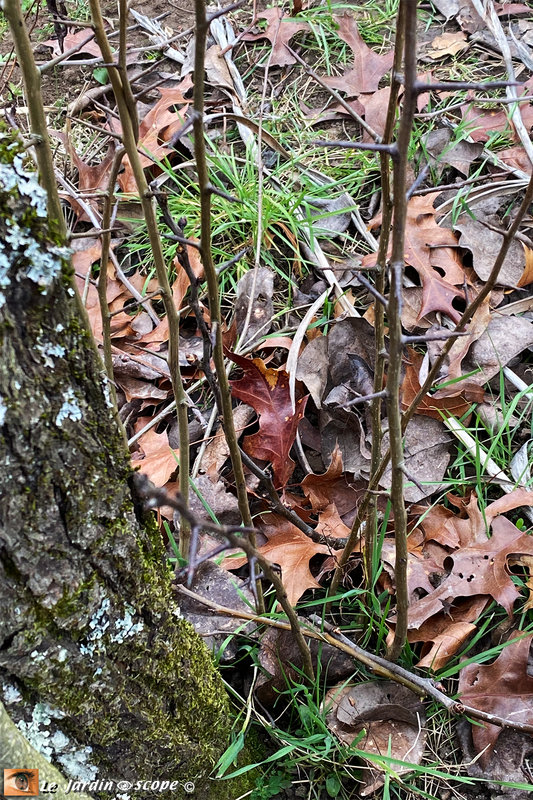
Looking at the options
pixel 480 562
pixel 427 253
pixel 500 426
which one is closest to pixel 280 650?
pixel 480 562

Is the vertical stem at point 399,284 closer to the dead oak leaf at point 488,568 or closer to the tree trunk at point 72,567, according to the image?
the dead oak leaf at point 488,568

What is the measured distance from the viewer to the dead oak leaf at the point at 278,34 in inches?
104

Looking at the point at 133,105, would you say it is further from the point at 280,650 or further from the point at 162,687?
the point at 280,650

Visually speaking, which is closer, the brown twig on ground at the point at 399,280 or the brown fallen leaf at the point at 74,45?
the brown twig on ground at the point at 399,280

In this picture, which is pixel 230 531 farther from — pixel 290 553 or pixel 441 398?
pixel 441 398

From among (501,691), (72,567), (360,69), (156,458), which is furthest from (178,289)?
(501,691)

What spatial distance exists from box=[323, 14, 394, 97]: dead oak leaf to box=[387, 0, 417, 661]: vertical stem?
1631 mm

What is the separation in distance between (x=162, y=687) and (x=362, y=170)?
1.90 metres

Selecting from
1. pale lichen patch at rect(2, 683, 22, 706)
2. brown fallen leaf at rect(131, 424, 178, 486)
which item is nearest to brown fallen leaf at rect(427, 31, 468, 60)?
brown fallen leaf at rect(131, 424, 178, 486)

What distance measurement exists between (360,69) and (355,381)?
4.75 feet

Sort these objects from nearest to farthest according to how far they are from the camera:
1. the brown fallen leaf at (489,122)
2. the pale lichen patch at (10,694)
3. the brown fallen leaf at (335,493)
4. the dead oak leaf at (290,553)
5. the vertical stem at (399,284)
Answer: the vertical stem at (399,284) → the pale lichen patch at (10,694) → the dead oak leaf at (290,553) → the brown fallen leaf at (335,493) → the brown fallen leaf at (489,122)

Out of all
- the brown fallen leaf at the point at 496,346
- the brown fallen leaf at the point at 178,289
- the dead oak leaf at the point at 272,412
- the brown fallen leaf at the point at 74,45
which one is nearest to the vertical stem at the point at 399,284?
the dead oak leaf at the point at 272,412

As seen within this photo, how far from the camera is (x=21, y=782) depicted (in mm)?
877

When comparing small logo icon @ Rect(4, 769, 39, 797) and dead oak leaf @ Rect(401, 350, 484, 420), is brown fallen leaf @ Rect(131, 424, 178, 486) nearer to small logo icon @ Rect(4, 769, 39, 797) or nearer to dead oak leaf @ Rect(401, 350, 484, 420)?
Answer: dead oak leaf @ Rect(401, 350, 484, 420)
